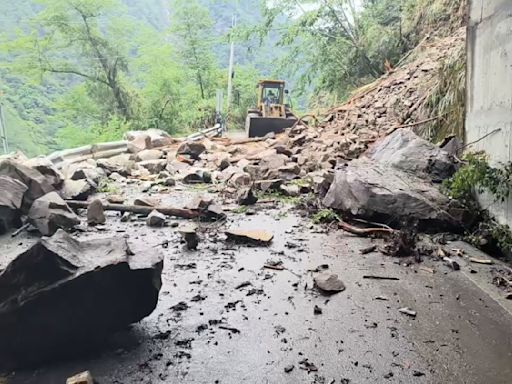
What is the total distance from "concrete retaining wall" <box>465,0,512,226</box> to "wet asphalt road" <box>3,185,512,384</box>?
1265 millimetres

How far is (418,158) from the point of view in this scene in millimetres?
5391

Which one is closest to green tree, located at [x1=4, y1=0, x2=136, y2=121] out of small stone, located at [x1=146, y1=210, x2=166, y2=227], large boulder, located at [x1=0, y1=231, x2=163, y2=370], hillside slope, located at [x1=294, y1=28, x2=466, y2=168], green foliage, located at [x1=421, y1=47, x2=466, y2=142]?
hillside slope, located at [x1=294, y1=28, x2=466, y2=168]

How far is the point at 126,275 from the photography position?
7.97 ft

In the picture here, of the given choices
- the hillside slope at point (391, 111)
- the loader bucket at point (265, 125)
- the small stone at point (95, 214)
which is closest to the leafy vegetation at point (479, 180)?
the hillside slope at point (391, 111)

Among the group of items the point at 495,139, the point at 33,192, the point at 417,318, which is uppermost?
the point at 495,139

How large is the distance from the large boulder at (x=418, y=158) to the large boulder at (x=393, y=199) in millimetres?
208

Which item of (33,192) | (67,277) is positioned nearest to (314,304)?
(67,277)

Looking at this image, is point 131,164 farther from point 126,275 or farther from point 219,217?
point 126,275

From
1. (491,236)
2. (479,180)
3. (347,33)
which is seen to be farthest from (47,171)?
(347,33)

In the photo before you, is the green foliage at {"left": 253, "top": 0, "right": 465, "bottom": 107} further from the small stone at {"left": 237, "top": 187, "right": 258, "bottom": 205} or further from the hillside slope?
the small stone at {"left": 237, "top": 187, "right": 258, "bottom": 205}

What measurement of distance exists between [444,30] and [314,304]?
9361mm

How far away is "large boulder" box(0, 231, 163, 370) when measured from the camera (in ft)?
7.20

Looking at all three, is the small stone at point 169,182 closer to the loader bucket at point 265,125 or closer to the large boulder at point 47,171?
the large boulder at point 47,171

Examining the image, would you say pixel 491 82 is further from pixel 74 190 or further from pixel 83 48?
pixel 83 48
